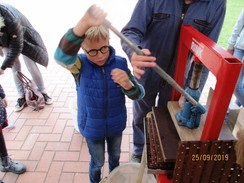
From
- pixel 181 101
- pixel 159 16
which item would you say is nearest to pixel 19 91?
pixel 159 16

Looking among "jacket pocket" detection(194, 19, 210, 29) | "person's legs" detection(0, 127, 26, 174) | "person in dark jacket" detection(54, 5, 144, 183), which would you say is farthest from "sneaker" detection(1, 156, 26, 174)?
"jacket pocket" detection(194, 19, 210, 29)

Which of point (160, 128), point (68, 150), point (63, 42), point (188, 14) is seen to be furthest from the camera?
point (68, 150)

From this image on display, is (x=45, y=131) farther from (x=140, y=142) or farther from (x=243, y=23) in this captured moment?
(x=243, y=23)

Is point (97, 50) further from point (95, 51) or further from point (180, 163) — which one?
point (180, 163)

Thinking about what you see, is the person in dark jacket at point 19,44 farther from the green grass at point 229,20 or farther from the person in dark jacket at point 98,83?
the green grass at point 229,20

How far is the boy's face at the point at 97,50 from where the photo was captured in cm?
135

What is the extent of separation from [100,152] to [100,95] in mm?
548

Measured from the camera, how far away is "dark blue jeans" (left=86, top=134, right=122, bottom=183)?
1804 mm

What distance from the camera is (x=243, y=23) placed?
2.91 m

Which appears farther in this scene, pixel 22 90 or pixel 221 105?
pixel 22 90

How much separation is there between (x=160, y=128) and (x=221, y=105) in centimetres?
42

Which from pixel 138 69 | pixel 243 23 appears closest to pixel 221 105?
pixel 138 69

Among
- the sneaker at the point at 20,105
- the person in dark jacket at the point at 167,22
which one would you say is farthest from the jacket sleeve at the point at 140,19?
the sneaker at the point at 20,105

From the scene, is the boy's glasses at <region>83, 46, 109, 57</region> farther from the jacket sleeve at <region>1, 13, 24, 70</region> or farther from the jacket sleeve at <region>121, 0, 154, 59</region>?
the jacket sleeve at <region>1, 13, 24, 70</region>
